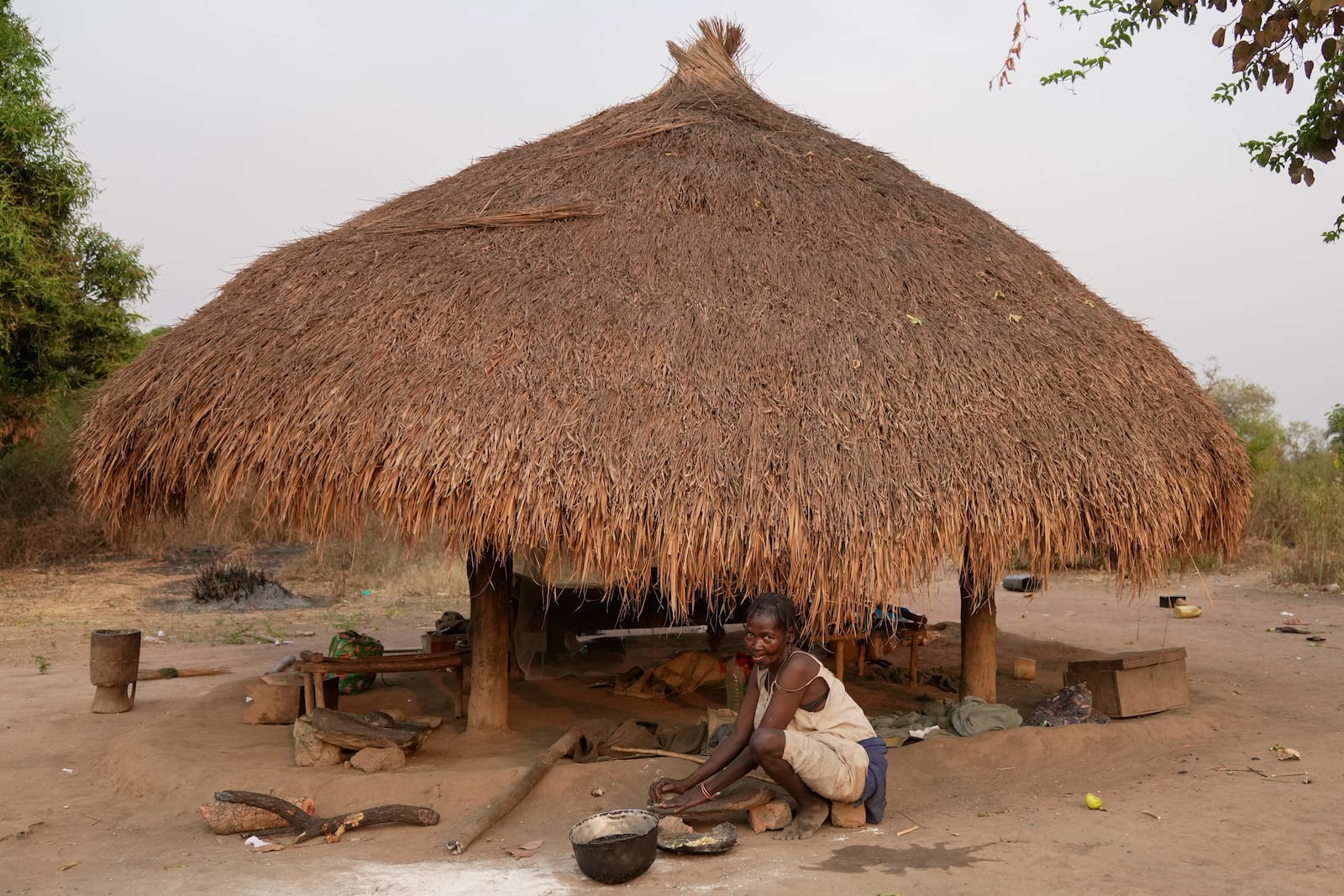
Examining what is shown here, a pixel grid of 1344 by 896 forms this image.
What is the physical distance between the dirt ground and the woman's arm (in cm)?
29

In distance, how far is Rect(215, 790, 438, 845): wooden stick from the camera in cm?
455

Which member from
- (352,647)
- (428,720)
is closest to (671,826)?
(428,720)

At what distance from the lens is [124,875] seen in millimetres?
4172

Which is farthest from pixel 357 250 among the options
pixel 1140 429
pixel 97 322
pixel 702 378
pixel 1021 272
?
pixel 97 322

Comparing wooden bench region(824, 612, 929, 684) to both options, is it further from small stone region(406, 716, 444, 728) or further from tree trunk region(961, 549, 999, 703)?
small stone region(406, 716, 444, 728)

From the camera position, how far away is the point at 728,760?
4.45 metres

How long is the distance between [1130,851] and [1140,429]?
2521 millimetres

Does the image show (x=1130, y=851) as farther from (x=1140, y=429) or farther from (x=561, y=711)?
(x=561, y=711)

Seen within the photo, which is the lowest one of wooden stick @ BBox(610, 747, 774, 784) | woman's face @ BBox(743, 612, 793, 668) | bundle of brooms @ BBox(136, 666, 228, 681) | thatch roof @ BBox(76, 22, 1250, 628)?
wooden stick @ BBox(610, 747, 774, 784)

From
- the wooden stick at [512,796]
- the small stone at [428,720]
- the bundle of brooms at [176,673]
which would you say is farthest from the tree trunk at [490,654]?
the bundle of brooms at [176,673]

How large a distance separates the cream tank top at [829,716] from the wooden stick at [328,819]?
5.10ft

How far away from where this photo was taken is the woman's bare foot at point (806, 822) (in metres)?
4.42

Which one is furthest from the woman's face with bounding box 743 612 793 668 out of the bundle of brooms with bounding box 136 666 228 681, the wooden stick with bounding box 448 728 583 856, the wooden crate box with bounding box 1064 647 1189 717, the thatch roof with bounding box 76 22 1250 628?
the bundle of brooms with bounding box 136 666 228 681

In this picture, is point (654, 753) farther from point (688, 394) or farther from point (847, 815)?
point (688, 394)
